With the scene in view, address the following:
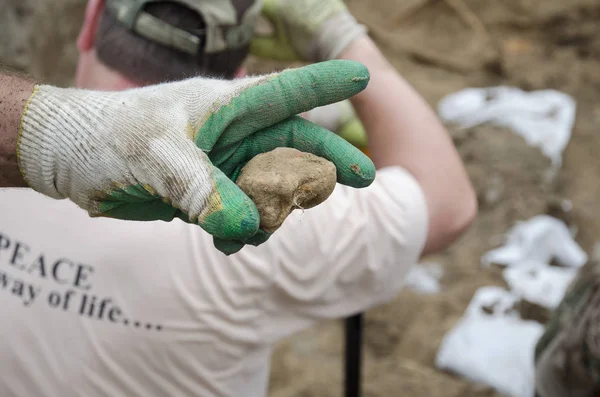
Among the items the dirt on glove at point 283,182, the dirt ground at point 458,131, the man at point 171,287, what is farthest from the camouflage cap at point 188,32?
the dirt ground at point 458,131

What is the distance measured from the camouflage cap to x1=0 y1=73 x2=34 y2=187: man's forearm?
42 centimetres

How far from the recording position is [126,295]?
106 centimetres

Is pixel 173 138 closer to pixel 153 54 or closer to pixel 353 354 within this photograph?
pixel 153 54

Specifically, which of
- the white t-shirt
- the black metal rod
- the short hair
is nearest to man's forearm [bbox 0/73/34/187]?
the white t-shirt

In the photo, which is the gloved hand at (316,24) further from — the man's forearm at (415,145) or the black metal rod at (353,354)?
the black metal rod at (353,354)

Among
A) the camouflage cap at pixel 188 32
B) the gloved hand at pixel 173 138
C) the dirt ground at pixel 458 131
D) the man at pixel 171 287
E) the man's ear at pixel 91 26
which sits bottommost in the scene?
the dirt ground at pixel 458 131

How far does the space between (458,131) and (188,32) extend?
224cm

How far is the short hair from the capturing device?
122 cm

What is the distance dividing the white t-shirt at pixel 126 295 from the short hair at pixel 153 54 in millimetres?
303

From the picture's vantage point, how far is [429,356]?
88.8 inches

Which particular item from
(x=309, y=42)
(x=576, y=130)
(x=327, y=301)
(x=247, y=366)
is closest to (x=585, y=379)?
(x=327, y=301)

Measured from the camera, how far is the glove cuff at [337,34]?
4.73 ft

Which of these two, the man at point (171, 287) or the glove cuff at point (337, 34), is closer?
the man at point (171, 287)

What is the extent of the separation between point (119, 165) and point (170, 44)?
526 millimetres
